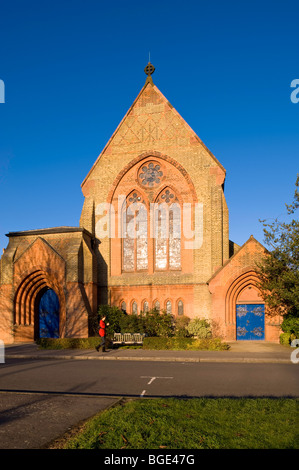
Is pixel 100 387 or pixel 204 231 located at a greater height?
pixel 204 231

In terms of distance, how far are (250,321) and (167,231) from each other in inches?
305

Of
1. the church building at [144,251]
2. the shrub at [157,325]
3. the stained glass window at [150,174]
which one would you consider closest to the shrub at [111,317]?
the church building at [144,251]

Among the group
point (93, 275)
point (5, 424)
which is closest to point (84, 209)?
point (93, 275)

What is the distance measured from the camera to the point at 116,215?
94.3 feet

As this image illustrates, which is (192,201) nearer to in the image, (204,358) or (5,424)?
(204,358)

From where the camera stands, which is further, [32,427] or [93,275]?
[93,275]

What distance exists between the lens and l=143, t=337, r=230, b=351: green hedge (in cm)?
2019

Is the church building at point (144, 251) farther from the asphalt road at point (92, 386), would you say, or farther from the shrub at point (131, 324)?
the asphalt road at point (92, 386)

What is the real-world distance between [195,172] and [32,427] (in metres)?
22.0

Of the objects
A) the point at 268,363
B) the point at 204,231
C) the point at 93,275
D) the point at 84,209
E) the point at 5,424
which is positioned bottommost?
the point at 268,363

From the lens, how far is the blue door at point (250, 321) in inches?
982

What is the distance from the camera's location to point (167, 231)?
2772 centimetres

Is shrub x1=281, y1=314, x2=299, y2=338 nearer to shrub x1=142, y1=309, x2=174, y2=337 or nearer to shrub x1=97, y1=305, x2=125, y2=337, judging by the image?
shrub x1=142, y1=309, x2=174, y2=337

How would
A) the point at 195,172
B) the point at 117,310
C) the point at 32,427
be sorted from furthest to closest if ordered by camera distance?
the point at 195,172, the point at 117,310, the point at 32,427
